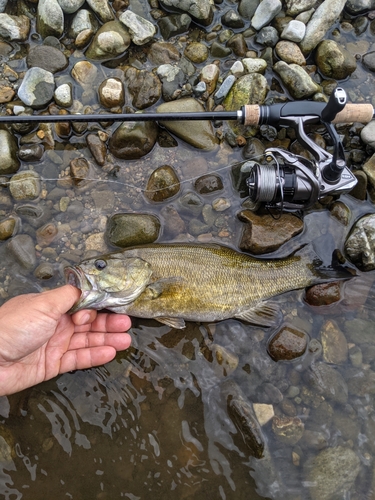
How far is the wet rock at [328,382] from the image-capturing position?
13.0 feet

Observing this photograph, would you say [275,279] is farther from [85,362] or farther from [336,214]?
[85,362]

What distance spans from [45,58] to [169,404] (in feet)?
14.3

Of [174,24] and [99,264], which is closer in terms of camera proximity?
[99,264]

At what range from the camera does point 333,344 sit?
4125mm

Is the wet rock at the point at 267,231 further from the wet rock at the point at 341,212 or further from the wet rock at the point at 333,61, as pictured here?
the wet rock at the point at 333,61

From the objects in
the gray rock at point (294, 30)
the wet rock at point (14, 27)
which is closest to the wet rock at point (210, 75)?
the gray rock at point (294, 30)

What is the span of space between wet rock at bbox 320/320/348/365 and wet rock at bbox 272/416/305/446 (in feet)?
2.50

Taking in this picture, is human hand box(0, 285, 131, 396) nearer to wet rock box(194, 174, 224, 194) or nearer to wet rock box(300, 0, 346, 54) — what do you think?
wet rock box(194, 174, 224, 194)

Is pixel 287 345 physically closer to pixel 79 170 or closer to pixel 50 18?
pixel 79 170

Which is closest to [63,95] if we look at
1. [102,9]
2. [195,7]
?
[102,9]

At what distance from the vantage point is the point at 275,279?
4066mm

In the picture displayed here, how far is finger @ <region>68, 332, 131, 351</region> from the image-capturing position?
3924 mm

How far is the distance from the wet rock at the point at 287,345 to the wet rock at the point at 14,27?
482 centimetres

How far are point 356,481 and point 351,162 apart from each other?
11.5ft
